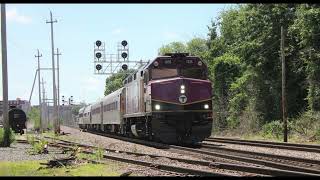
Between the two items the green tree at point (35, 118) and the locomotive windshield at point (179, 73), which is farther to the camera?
the green tree at point (35, 118)

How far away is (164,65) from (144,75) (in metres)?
1.12

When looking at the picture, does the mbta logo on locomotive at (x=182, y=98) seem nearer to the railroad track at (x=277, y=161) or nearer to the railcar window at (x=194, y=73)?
the railcar window at (x=194, y=73)

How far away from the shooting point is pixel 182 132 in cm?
2339

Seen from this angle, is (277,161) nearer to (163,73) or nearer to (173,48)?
(163,73)

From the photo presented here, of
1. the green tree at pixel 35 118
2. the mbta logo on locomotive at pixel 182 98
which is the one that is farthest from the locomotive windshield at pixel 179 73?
the green tree at pixel 35 118

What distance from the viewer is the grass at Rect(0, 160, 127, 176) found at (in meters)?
13.6

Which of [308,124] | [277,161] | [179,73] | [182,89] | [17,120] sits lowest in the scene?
[277,161]

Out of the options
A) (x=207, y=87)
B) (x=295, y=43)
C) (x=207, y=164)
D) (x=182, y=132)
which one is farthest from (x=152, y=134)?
(x=295, y=43)

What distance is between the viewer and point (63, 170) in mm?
14539

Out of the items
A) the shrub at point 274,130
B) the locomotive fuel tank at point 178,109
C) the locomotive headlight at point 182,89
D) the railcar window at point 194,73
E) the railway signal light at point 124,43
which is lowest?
the shrub at point 274,130

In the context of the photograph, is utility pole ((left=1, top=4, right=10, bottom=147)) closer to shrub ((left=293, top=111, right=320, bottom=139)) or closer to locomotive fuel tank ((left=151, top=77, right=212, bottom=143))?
locomotive fuel tank ((left=151, top=77, right=212, bottom=143))

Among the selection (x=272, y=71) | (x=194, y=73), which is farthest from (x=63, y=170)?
(x=272, y=71)

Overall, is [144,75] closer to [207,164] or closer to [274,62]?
[207,164]

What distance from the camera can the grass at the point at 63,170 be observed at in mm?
13619
